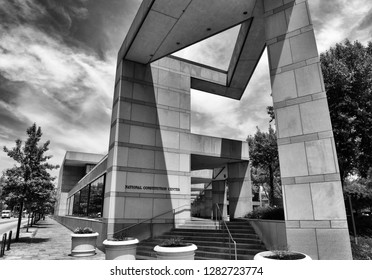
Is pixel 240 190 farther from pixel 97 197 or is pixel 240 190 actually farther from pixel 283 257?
pixel 283 257

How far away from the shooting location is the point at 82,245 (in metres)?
13.2

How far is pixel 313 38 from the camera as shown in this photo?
10.5m

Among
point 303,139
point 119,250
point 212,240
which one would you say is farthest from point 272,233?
point 119,250

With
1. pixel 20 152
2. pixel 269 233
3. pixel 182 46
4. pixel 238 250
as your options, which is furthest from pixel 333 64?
pixel 20 152

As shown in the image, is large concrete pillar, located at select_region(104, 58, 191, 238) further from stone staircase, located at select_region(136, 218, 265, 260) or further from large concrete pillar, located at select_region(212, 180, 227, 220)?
large concrete pillar, located at select_region(212, 180, 227, 220)

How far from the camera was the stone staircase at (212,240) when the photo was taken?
38.3 feet

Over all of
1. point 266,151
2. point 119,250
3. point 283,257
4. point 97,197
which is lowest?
point 119,250

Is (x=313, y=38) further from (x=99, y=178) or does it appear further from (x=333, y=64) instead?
(x=99, y=178)

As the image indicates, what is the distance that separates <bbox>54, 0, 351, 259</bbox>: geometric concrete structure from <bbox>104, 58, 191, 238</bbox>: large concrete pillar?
0.21 ft

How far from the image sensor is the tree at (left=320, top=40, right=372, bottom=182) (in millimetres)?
14712

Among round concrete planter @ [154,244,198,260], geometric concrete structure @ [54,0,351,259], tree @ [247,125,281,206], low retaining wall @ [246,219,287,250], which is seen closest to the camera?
round concrete planter @ [154,244,198,260]

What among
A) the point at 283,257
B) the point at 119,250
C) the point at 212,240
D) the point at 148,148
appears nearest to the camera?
the point at 283,257

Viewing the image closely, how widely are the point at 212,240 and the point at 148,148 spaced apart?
7.06m

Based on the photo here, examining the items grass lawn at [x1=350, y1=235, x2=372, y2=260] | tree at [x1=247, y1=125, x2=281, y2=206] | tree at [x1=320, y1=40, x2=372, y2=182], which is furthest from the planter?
tree at [x1=247, y1=125, x2=281, y2=206]
